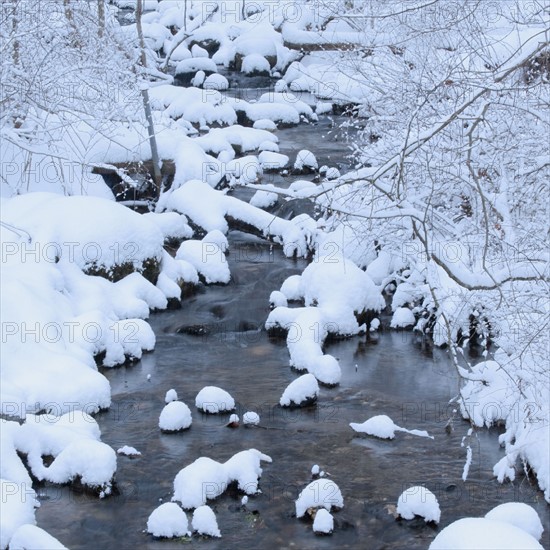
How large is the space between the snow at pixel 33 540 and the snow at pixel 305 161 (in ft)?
38.5

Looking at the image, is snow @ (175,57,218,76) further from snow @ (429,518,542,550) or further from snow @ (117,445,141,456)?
snow @ (429,518,542,550)

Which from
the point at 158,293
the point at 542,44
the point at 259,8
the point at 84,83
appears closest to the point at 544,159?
the point at 542,44

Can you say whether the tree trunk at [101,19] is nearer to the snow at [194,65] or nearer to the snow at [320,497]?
the snow at [194,65]

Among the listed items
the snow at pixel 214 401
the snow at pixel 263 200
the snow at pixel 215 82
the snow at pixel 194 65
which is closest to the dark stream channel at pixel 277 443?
the snow at pixel 214 401

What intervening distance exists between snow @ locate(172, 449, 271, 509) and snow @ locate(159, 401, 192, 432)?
A: 988 mm

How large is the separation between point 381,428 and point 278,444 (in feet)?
3.54

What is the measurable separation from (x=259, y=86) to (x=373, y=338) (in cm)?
1489

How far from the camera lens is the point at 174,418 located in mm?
10008

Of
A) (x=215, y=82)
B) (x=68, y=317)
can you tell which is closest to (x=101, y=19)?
(x=68, y=317)

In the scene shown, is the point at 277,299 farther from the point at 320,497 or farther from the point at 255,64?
the point at 255,64

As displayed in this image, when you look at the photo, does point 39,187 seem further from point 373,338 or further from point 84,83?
point 373,338

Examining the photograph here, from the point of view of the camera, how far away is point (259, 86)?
26328 millimetres

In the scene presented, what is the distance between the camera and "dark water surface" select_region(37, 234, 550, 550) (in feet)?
27.4

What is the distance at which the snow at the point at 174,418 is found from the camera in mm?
10016
